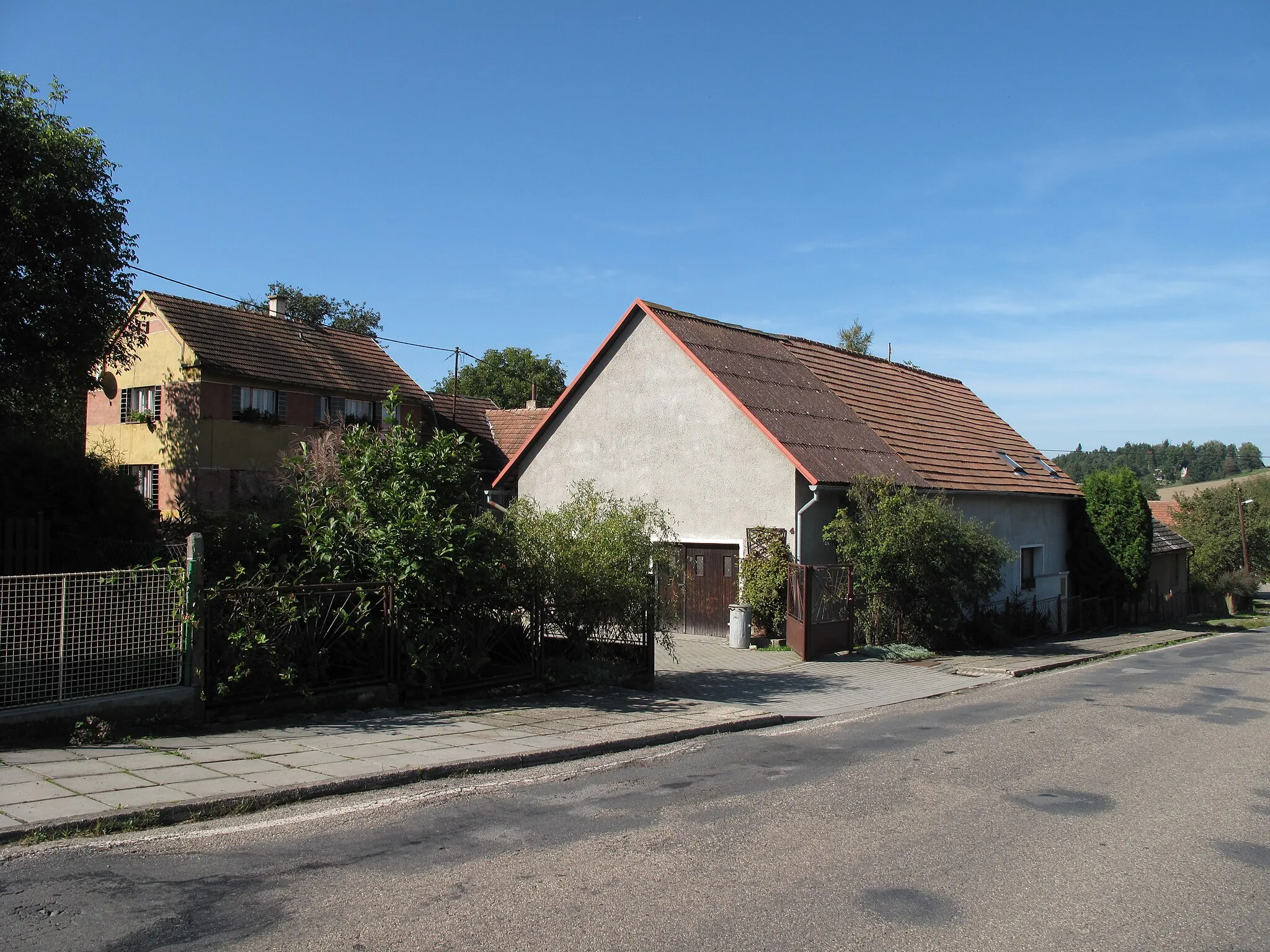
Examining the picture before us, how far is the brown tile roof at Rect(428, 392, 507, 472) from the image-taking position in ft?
118

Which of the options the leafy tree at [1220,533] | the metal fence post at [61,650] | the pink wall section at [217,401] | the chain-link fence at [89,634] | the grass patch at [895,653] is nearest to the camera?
the chain-link fence at [89,634]

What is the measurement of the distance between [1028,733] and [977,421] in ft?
65.8

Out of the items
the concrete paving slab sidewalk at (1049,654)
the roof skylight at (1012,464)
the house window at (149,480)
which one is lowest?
the concrete paving slab sidewalk at (1049,654)

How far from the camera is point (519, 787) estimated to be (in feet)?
25.7

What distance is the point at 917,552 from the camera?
59.1 ft

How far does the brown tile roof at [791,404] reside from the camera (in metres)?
19.9

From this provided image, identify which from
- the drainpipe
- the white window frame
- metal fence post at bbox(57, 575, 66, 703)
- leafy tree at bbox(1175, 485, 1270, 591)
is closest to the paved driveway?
the drainpipe

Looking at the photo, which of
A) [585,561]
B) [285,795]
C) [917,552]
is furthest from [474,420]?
[285,795]

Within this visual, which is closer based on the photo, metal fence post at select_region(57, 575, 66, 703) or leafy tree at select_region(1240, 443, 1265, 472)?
metal fence post at select_region(57, 575, 66, 703)

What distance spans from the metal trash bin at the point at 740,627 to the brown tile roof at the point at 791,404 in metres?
2.81

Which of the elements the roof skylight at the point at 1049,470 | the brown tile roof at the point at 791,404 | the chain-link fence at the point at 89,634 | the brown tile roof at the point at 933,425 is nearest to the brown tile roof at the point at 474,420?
the brown tile roof at the point at 791,404

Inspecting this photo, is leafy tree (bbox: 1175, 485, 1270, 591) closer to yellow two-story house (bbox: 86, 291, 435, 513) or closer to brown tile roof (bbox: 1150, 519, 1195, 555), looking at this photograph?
brown tile roof (bbox: 1150, 519, 1195, 555)

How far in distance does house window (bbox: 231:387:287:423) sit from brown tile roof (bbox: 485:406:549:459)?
9208 mm

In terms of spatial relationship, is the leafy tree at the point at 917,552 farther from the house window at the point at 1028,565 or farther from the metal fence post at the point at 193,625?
the metal fence post at the point at 193,625
